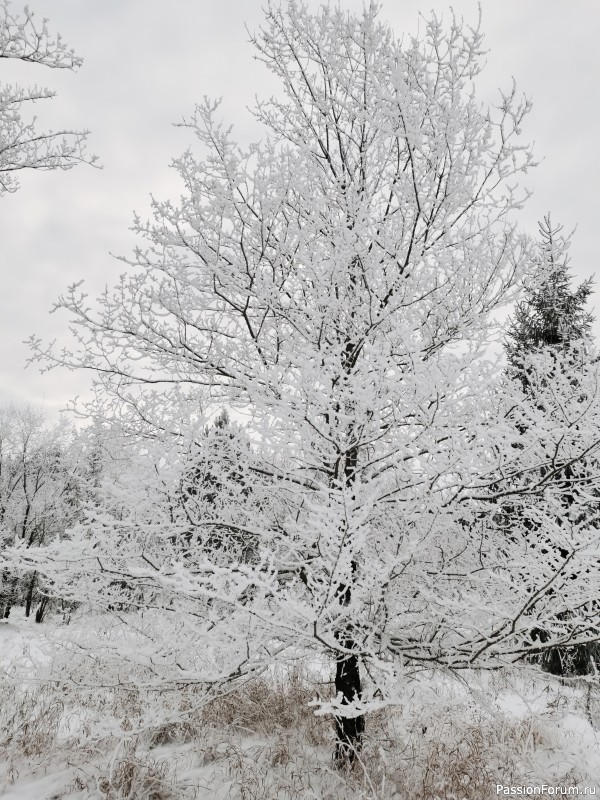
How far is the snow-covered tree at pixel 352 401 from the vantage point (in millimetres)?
2482

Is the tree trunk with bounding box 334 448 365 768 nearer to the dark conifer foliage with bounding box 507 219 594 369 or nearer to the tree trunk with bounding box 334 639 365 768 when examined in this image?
the tree trunk with bounding box 334 639 365 768

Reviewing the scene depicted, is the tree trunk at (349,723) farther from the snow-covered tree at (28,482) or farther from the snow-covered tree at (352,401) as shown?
the snow-covered tree at (28,482)

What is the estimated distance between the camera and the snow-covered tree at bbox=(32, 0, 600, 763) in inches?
97.7

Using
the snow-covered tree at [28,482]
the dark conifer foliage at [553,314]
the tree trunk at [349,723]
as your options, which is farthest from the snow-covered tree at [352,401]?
the snow-covered tree at [28,482]

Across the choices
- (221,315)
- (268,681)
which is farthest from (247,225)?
(268,681)

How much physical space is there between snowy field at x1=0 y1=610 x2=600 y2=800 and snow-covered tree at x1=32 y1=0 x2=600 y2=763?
0.32 m

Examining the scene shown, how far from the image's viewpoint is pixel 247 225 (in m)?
3.54

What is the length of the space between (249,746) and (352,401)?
3079mm

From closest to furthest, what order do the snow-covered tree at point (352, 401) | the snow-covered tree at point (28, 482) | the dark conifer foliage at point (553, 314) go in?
the snow-covered tree at point (352, 401) → the dark conifer foliage at point (553, 314) → the snow-covered tree at point (28, 482)

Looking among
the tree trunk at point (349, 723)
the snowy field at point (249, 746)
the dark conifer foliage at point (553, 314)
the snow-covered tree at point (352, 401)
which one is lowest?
the snowy field at point (249, 746)

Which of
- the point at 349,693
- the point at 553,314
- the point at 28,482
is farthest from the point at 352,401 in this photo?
the point at 28,482

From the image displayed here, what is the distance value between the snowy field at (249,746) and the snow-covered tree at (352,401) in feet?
1.06

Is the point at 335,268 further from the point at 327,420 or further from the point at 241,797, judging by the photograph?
the point at 241,797

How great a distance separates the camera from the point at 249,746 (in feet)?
13.0
